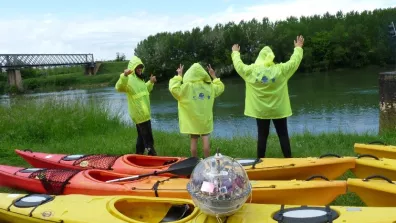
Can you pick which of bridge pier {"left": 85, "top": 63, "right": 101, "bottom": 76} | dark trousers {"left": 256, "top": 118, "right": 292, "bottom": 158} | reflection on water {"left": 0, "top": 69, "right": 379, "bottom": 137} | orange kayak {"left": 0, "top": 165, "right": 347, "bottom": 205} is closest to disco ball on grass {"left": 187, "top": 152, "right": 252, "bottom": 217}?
orange kayak {"left": 0, "top": 165, "right": 347, "bottom": 205}

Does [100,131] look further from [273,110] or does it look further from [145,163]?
[273,110]

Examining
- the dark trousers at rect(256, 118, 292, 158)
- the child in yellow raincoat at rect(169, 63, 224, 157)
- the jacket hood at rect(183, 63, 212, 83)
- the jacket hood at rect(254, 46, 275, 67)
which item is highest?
the jacket hood at rect(254, 46, 275, 67)

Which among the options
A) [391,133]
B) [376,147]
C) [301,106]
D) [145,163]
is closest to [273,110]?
[376,147]

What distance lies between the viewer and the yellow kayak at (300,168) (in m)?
4.39

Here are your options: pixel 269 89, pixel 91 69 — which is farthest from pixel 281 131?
pixel 91 69

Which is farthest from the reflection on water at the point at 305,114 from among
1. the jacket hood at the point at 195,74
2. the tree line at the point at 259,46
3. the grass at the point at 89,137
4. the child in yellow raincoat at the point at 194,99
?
the tree line at the point at 259,46

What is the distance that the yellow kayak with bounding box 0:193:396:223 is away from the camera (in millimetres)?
2936

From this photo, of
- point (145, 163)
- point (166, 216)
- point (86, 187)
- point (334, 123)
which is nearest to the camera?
point (166, 216)

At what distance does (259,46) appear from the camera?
4147 cm

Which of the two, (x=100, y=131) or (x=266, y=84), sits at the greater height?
(x=266, y=84)

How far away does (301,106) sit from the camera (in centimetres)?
1762

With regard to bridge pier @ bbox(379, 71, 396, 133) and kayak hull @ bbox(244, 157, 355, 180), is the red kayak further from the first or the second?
bridge pier @ bbox(379, 71, 396, 133)

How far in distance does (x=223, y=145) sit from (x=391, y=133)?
3.08 m

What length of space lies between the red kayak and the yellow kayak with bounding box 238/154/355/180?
3.25 ft
